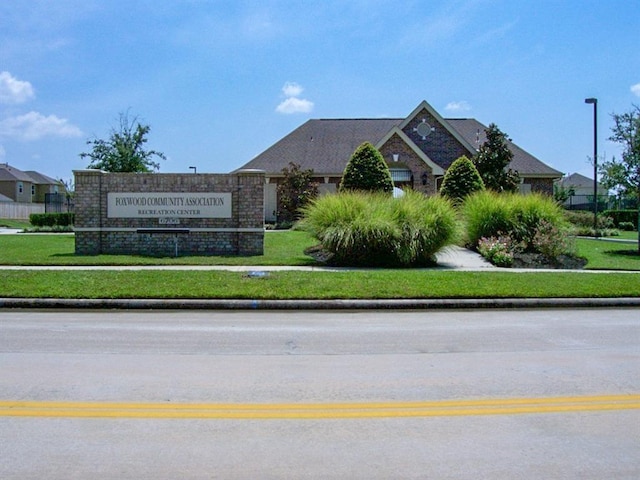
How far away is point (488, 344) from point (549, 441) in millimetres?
3478

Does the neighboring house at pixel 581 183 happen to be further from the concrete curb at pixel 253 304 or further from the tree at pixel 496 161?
the concrete curb at pixel 253 304

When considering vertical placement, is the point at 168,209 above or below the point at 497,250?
above

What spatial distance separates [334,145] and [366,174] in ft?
37.5

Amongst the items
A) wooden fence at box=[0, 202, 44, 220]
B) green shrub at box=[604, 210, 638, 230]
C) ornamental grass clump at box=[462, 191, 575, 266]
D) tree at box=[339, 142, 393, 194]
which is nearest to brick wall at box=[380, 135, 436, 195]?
tree at box=[339, 142, 393, 194]

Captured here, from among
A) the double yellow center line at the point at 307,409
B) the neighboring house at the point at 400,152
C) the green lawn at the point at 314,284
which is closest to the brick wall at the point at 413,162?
the neighboring house at the point at 400,152

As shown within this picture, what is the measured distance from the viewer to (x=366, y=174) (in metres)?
26.1

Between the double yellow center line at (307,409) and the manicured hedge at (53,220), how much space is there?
104 ft

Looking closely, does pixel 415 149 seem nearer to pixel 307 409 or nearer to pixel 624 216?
pixel 624 216

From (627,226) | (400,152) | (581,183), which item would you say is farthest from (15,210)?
(581,183)

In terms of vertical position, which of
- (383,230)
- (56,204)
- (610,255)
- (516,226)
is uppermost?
(56,204)

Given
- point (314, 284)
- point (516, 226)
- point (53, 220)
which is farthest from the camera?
point (53, 220)

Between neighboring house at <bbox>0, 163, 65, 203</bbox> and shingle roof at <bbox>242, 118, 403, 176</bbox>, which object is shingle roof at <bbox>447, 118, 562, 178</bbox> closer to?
shingle roof at <bbox>242, 118, 403, 176</bbox>

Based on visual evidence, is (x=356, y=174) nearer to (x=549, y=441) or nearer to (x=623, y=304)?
(x=623, y=304)

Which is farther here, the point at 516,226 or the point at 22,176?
the point at 22,176
